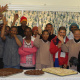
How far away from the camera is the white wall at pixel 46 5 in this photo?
17.0ft

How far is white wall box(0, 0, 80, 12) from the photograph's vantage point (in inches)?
203

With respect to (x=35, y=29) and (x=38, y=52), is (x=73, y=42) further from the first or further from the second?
(x=35, y=29)

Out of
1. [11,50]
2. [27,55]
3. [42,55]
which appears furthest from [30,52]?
[11,50]

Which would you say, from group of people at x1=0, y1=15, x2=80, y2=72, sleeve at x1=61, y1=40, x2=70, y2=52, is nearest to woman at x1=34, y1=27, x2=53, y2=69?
group of people at x1=0, y1=15, x2=80, y2=72

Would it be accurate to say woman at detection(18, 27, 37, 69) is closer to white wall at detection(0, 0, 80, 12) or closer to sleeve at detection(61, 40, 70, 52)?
sleeve at detection(61, 40, 70, 52)

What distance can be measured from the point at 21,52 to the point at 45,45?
0.52 meters

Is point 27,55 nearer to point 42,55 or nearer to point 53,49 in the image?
point 42,55

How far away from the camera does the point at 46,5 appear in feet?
17.6

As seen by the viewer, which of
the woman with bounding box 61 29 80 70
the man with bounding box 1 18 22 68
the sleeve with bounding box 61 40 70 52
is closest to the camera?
the woman with bounding box 61 29 80 70

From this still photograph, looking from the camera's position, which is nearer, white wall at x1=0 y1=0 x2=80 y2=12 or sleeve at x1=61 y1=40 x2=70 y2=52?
sleeve at x1=61 y1=40 x2=70 y2=52

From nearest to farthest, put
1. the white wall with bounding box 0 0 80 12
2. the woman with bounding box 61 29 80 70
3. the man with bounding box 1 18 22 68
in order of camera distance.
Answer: the woman with bounding box 61 29 80 70
the man with bounding box 1 18 22 68
the white wall with bounding box 0 0 80 12

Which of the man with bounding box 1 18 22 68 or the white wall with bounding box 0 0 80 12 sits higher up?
the white wall with bounding box 0 0 80 12

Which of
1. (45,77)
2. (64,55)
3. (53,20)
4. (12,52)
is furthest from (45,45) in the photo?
(53,20)

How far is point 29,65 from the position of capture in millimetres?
Answer: 2777
